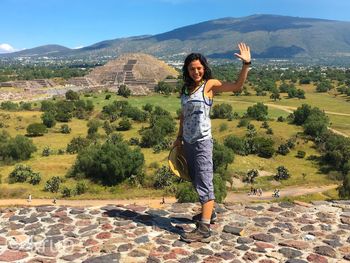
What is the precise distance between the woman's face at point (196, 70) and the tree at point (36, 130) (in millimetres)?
45146

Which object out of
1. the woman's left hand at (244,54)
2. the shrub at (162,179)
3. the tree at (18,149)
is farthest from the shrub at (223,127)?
the woman's left hand at (244,54)

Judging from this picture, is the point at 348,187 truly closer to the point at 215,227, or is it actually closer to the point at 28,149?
the point at 215,227

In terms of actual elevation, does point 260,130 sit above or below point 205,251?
below

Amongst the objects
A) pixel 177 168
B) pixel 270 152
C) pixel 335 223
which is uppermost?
pixel 177 168

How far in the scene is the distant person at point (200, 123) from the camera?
7094mm

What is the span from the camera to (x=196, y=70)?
7121 millimetres

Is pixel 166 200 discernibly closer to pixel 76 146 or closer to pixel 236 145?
pixel 236 145

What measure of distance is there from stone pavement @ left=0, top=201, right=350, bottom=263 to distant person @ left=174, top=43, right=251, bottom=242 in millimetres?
525

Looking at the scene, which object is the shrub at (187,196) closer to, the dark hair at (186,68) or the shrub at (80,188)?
the shrub at (80,188)

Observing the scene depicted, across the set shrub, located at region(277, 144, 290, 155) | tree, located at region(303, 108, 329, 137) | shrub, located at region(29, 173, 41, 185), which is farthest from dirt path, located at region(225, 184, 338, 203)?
tree, located at region(303, 108, 329, 137)

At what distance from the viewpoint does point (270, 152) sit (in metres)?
40.3

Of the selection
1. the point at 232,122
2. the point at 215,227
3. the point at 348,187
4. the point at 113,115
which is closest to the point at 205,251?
the point at 215,227

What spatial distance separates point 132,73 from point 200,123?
4557 inches

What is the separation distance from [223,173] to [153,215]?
23.3 m
